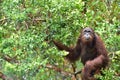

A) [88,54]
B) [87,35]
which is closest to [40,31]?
[87,35]

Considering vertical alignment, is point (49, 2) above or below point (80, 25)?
above

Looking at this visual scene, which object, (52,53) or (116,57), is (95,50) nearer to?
(116,57)

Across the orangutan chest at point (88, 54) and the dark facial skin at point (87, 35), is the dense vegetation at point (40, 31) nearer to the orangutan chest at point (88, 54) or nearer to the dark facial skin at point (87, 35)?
the dark facial skin at point (87, 35)

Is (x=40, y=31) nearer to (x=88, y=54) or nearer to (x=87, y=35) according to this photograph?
(x=87, y=35)

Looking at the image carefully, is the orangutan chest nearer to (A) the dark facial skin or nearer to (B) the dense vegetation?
(A) the dark facial skin

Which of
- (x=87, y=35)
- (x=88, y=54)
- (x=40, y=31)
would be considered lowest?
(x=88, y=54)

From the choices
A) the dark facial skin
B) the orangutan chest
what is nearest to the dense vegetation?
the dark facial skin

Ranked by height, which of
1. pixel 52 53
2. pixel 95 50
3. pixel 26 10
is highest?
pixel 26 10

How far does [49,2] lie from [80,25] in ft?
1.73

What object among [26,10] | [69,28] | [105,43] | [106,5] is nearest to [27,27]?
[26,10]

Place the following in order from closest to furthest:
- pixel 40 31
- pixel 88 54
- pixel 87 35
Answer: pixel 40 31
pixel 87 35
pixel 88 54

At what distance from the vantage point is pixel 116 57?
477 centimetres

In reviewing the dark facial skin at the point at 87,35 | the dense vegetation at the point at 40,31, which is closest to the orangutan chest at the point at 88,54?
the dark facial skin at the point at 87,35

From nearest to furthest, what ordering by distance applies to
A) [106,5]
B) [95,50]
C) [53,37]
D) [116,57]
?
[53,37] < [116,57] < [95,50] < [106,5]
